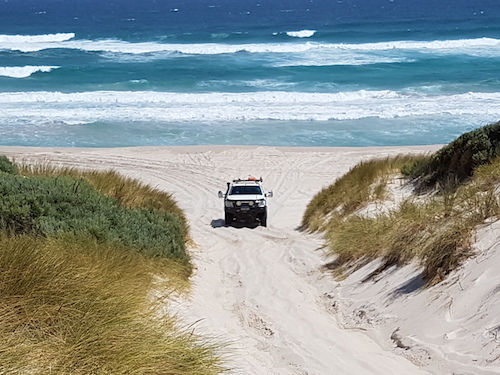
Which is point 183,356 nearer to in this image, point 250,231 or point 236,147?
point 250,231

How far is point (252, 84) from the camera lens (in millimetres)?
43281

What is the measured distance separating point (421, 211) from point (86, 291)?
552cm

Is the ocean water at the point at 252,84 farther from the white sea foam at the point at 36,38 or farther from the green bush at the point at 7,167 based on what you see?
the green bush at the point at 7,167

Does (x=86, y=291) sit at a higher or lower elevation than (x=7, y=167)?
lower

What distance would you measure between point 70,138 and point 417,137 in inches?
578

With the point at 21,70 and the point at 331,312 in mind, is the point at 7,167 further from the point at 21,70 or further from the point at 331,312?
the point at 21,70

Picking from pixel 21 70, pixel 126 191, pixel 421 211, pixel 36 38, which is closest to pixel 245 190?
pixel 126 191

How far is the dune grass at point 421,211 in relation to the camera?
7.70 metres

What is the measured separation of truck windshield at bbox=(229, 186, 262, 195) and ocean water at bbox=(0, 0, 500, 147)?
11.2m

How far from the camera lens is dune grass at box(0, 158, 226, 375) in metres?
4.66

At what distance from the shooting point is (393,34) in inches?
2790

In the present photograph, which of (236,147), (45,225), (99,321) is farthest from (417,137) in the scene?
(99,321)

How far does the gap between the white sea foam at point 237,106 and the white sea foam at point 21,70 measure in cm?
872

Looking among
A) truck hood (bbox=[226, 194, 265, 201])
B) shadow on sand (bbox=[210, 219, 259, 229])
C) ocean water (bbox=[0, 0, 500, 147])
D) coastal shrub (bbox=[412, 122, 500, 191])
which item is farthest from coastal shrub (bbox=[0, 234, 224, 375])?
ocean water (bbox=[0, 0, 500, 147])
